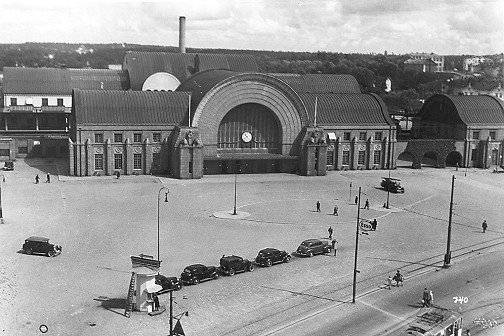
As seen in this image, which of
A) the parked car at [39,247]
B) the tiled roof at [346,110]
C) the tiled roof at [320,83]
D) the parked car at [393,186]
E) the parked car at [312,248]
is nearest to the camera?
the parked car at [39,247]

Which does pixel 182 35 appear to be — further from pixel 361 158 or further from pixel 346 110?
pixel 361 158

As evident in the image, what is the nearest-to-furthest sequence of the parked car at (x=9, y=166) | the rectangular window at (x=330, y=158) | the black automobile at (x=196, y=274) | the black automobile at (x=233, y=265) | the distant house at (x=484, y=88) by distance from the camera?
the black automobile at (x=196, y=274) < the black automobile at (x=233, y=265) < the parked car at (x=9, y=166) < the rectangular window at (x=330, y=158) < the distant house at (x=484, y=88)

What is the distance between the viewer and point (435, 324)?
31.5 meters

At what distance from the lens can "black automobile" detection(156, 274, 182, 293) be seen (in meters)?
40.5

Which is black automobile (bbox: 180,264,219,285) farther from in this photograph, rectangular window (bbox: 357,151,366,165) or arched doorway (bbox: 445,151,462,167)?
arched doorway (bbox: 445,151,462,167)

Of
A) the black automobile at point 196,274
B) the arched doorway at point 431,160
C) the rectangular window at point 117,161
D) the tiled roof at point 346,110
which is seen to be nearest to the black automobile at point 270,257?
the black automobile at point 196,274

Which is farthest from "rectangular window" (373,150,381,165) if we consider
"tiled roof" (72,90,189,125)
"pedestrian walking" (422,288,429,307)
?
"pedestrian walking" (422,288,429,307)

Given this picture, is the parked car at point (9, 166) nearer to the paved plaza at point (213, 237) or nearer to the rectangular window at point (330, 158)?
the paved plaza at point (213, 237)

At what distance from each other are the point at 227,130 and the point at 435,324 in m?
58.4

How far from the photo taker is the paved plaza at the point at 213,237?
37781mm

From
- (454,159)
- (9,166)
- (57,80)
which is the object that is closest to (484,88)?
(454,159)

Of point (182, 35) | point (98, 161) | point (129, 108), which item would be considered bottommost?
point (98, 161)

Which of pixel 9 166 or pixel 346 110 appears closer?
pixel 9 166

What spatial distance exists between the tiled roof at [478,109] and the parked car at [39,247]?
70.8 metres
